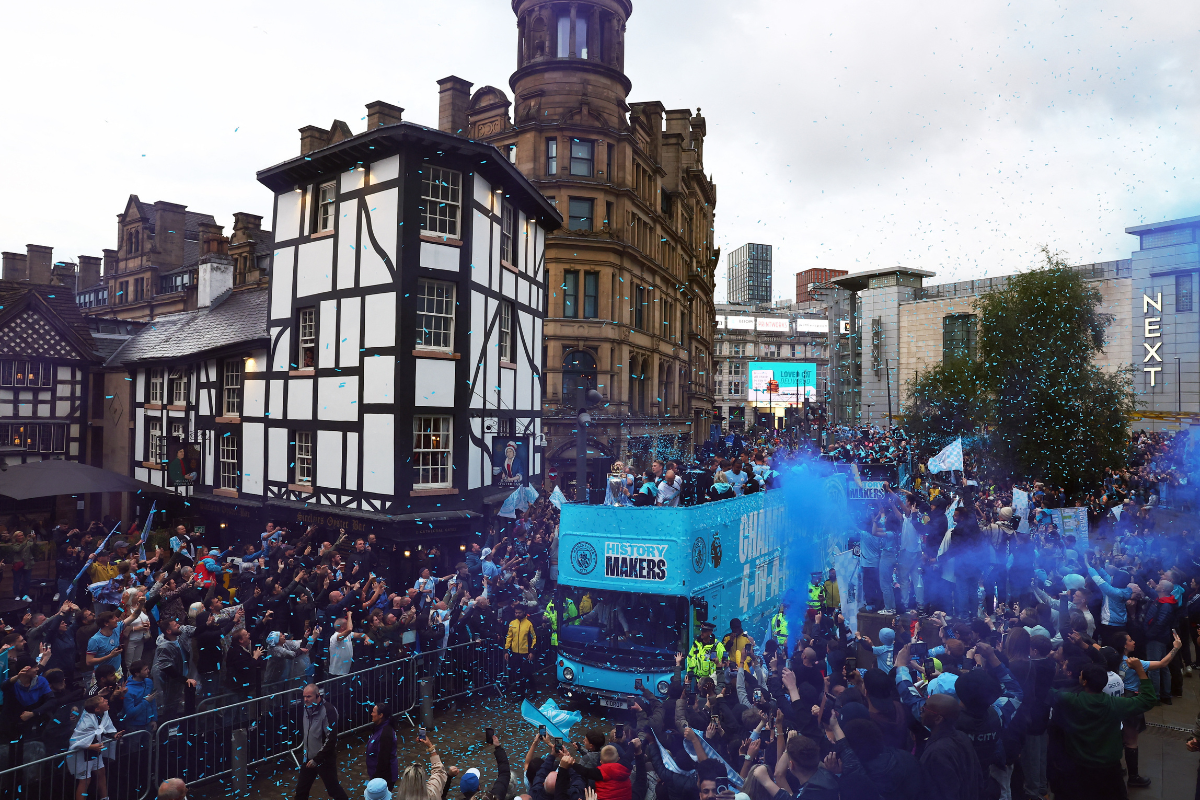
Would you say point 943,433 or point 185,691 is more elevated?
point 943,433

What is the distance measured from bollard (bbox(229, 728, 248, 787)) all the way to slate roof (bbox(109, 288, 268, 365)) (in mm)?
14952

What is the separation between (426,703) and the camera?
1034 centimetres

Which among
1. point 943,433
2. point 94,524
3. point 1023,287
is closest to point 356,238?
point 94,524

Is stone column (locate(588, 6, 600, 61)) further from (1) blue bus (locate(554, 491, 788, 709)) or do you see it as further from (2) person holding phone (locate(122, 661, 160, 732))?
(2) person holding phone (locate(122, 661, 160, 732))

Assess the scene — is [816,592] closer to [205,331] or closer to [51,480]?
[51,480]

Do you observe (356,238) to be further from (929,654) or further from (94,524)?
(929,654)

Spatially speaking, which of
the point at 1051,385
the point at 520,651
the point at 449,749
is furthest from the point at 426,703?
the point at 1051,385

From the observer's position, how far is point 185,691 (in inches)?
369

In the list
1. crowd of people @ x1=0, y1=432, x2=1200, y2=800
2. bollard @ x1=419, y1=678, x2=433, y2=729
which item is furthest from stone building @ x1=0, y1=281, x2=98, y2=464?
bollard @ x1=419, y1=678, x2=433, y2=729

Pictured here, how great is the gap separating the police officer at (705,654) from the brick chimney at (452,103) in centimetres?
2679

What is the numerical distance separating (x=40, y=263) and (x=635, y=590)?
4658 centimetres

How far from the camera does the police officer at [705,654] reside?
9.38 metres

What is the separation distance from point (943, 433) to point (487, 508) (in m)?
28.5

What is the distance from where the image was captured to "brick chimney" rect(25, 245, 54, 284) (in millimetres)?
39781
